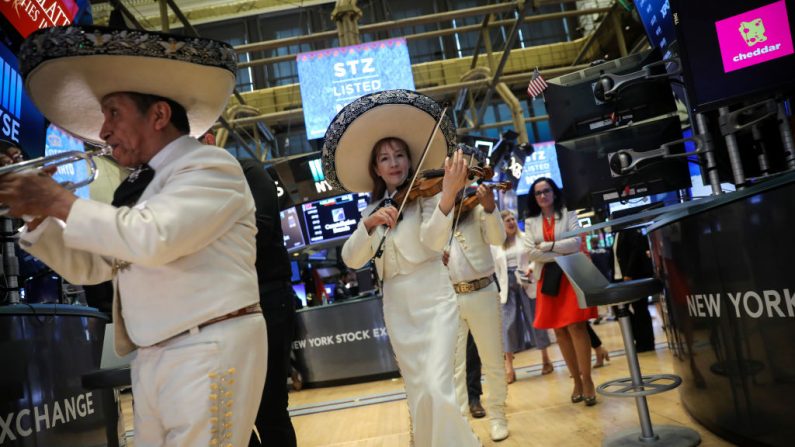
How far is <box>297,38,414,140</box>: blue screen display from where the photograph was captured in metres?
7.61

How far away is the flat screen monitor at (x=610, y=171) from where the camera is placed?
3967 millimetres

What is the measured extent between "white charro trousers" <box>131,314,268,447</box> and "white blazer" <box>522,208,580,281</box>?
3520mm

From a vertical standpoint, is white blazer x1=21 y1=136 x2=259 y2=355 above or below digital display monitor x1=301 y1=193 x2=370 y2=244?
below

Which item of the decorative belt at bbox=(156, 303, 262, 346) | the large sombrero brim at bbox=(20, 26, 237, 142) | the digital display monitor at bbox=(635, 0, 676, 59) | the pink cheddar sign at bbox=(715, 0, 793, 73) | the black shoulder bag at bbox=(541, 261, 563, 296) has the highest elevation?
the digital display monitor at bbox=(635, 0, 676, 59)

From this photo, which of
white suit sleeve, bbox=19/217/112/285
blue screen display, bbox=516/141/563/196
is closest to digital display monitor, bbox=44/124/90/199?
white suit sleeve, bbox=19/217/112/285

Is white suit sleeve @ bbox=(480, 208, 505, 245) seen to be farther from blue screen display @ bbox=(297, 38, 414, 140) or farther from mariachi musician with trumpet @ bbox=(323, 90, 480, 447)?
blue screen display @ bbox=(297, 38, 414, 140)

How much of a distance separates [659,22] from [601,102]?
900 mm

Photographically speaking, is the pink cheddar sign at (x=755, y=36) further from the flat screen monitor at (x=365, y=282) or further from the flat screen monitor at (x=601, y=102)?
the flat screen monitor at (x=365, y=282)

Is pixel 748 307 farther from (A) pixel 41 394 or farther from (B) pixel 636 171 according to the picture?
(A) pixel 41 394

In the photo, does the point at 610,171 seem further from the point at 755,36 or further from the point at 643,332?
the point at 643,332

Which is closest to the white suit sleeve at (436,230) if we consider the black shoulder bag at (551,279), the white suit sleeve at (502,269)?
the black shoulder bag at (551,279)

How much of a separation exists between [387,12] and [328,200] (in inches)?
272

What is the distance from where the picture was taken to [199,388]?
Result: 144 centimetres

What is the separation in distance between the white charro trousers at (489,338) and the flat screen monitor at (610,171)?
3.01 feet
